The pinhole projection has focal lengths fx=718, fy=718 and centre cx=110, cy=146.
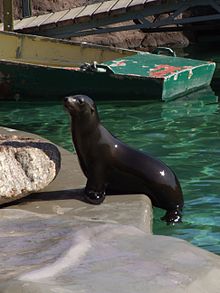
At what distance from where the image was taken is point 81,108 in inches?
169

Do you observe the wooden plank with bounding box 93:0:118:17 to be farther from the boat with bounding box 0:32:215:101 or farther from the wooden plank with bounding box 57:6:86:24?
the boat with bounding box 0:32:215:101

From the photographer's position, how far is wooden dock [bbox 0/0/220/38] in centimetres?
1130

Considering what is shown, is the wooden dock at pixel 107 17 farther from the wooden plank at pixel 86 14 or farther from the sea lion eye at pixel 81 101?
the sea lion eye at pixel 81 101

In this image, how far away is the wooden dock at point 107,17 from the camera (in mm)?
11297

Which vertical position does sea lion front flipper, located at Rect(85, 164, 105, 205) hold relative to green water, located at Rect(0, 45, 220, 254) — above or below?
above

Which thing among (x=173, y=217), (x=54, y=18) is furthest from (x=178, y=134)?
(x=54, y=18)

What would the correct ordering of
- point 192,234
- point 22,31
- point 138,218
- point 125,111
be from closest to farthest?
point 138,218 → point 192,234 → point 125,111 → point 22,31

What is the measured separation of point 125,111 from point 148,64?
2.96 feet

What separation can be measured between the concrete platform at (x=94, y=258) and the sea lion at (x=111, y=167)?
1.59ft

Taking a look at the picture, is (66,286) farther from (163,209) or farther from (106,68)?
(106,68)

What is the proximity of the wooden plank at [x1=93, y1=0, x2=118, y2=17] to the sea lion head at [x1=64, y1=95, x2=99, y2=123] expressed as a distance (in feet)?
23.6

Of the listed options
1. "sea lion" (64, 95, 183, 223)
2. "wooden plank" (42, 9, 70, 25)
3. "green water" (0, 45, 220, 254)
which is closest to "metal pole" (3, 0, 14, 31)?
"wooden plank" (42, 9, 70, 25)

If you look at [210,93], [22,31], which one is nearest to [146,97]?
[210,93]

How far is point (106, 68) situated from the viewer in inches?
343
